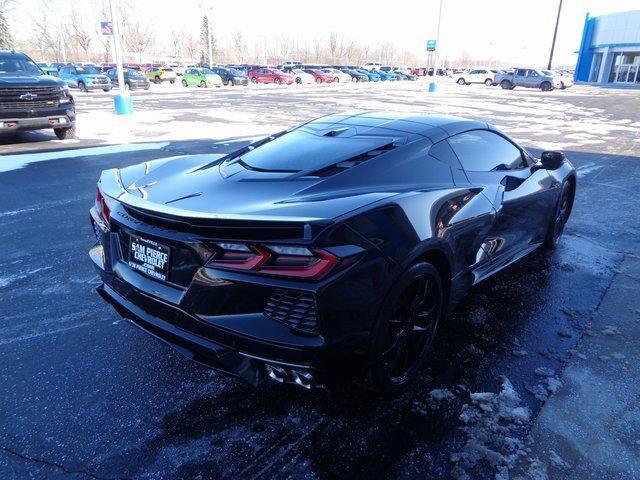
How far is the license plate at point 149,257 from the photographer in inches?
91.0

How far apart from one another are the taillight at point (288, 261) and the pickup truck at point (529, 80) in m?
45.6

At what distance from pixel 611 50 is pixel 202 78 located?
55830 mm

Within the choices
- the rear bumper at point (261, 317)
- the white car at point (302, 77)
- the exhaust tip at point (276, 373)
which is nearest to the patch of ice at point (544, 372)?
the rear bumper at point (261, 317)

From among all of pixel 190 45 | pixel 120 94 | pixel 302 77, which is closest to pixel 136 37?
pixel 190 45

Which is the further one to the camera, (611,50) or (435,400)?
(611,50)

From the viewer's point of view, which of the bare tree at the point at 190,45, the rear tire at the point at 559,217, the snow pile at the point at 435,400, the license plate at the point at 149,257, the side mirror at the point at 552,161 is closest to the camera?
Answer: the license plate at the point at 149,257

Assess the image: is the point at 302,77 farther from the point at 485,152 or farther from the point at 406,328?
the point at 406,328

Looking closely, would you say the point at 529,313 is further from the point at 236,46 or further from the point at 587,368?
the point at 236,46

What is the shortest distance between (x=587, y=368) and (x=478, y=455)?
119cm

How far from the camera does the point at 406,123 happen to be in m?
3.48

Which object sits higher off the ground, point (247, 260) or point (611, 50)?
point (611, 50)

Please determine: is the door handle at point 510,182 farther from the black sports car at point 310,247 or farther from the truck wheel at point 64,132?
the truck wheel at point 64,132

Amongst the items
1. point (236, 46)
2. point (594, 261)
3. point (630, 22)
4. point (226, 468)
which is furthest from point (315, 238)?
point (236, 46)

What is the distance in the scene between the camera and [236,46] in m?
102
